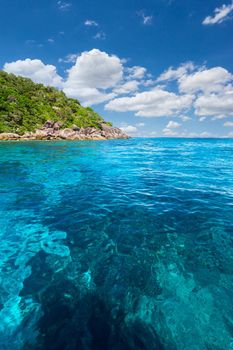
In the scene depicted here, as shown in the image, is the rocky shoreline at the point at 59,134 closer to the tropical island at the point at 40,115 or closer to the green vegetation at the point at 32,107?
the tropical island at the point at 40,115

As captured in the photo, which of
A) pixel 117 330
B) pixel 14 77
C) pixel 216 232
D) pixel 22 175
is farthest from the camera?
pixel 14 77

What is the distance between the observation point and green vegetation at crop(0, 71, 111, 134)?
6341cm

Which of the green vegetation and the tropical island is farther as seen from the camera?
the green vegetation

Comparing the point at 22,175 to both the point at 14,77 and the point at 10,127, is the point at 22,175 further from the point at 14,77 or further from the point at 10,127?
the point at 14,77

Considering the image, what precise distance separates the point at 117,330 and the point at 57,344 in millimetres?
1198

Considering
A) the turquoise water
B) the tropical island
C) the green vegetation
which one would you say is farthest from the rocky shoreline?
the turquoise water

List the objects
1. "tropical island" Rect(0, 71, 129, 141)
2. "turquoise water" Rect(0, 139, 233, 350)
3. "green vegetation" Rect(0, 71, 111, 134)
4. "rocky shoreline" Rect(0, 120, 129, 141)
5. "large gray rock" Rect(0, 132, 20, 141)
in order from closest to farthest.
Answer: "turquoise water" Rect(0, 139, 233, 350) → "large gray rock" Rect(0, 132, 20, 141) → "rocky shoreline" Rect(0, 120, 129, 141) → "tropical island" Rect(0, 71, 129, 141) → "green vegetation" Rect(0, 71, 111, 134)

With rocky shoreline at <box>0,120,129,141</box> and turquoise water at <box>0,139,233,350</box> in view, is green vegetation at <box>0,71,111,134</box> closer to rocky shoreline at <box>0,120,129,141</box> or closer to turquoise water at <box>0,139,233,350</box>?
rocky shoreline at <box>0,120,129,141</box>

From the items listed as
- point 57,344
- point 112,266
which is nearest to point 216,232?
point 112,266

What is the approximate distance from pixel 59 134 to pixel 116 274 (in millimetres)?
73004

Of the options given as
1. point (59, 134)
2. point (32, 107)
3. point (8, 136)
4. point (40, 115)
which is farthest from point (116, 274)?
point (32, 107)

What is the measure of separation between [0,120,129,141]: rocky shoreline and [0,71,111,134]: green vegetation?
2.07m

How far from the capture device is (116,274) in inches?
213

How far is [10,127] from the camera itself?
5984cm
